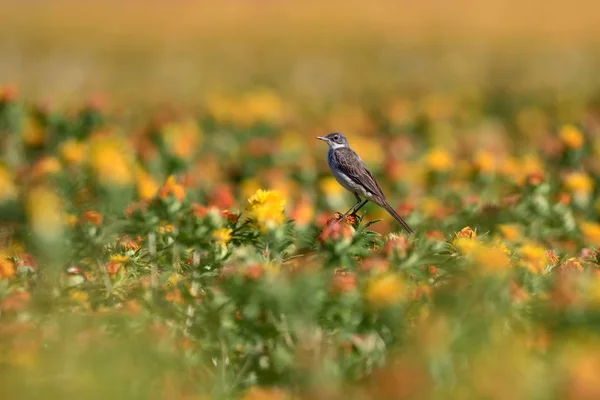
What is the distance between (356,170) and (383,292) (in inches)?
122

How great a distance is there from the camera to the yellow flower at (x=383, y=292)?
2615 millimetres

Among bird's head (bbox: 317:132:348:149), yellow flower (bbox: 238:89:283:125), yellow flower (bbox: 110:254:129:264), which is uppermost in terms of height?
yellow flower (bbox: 110:254:129:264)

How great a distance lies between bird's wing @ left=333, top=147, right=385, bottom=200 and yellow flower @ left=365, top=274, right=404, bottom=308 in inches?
112

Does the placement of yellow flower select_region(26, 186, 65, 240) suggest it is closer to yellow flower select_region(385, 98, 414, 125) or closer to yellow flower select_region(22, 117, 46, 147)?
yellow flower select_region(22, 117, 46, 147)

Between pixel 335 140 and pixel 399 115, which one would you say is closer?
pixel 335 140

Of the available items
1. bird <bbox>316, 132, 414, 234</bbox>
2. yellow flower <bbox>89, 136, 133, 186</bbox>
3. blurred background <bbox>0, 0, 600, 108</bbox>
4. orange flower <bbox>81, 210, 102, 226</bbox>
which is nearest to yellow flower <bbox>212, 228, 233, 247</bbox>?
orange flower <bbox>81, 210, 102, 226</bbox>

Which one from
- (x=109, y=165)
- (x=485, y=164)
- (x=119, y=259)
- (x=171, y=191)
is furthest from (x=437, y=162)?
(x=119, y=259)

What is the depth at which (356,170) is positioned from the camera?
18.6 ft

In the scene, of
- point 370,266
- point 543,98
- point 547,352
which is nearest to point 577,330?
point 547,352

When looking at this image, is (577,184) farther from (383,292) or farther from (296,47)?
(296,47)

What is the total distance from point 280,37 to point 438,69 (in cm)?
432

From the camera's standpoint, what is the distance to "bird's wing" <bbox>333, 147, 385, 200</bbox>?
5.55m

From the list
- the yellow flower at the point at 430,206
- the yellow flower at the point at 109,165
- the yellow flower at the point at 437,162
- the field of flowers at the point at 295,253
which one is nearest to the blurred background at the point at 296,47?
the field of flowers at the point at 295,253

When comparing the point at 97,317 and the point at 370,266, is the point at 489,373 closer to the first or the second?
the point at 370,266
